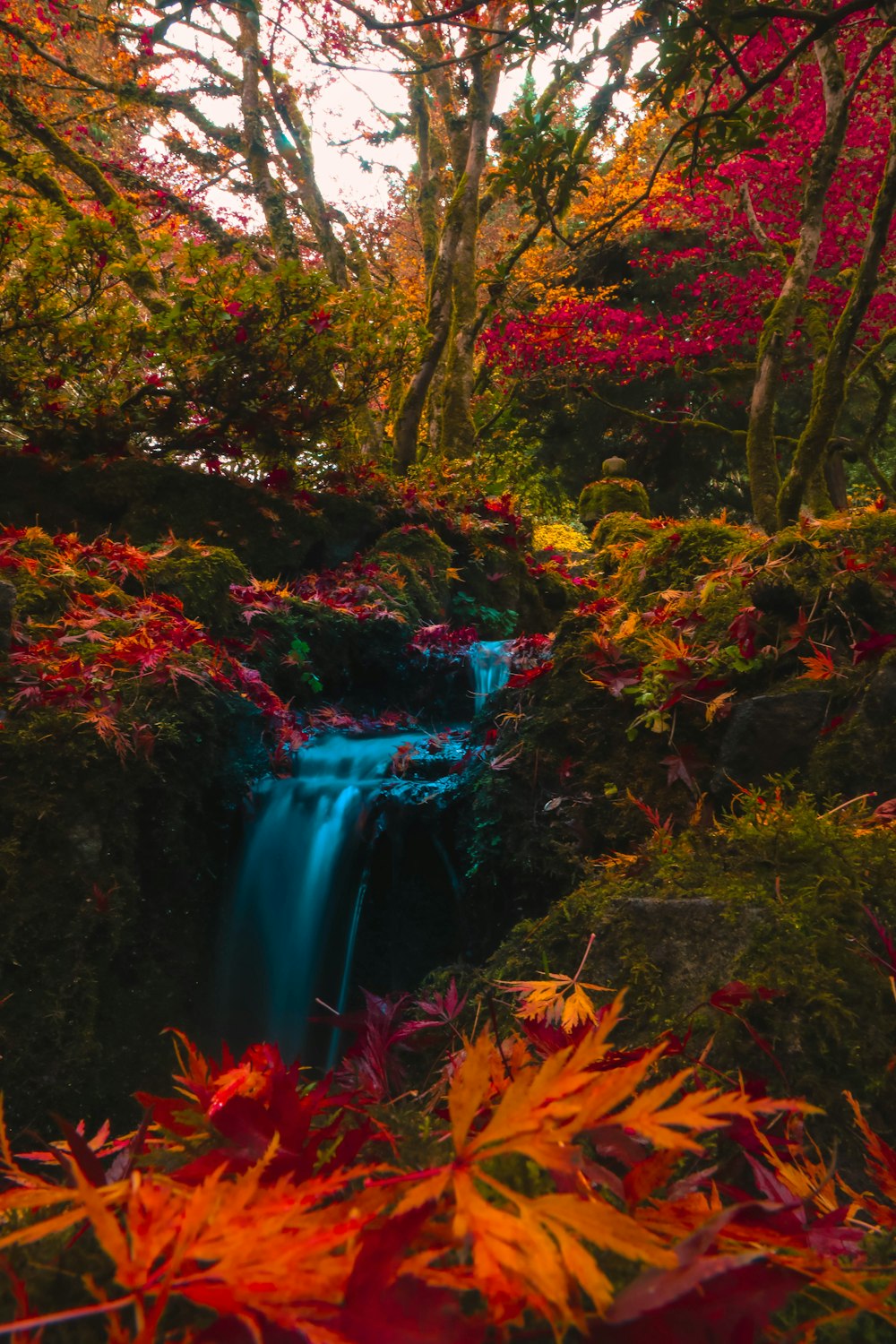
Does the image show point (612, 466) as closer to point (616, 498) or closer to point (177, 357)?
point (616, 498)

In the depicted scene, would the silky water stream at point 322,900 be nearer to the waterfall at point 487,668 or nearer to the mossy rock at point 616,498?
the waterfall at point 487,668

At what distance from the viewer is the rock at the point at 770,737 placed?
2.69 m

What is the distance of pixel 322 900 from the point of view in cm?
390

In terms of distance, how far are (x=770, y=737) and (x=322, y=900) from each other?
2.48 metres

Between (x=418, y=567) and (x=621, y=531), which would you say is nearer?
(x=621, y=531)

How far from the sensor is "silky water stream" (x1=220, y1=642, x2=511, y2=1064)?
148 inches

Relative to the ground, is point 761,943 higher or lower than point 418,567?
lower

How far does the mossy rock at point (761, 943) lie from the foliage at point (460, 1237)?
70cm

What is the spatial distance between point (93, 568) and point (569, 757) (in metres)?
3.72

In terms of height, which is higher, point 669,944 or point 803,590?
point 803,590

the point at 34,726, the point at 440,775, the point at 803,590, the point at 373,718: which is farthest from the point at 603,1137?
the point at 373,718

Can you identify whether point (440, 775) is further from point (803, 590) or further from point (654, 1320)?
point (654, 1320)

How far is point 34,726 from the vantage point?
323 centimetres

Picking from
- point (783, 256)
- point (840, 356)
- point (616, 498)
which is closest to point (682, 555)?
point (840, 356)
